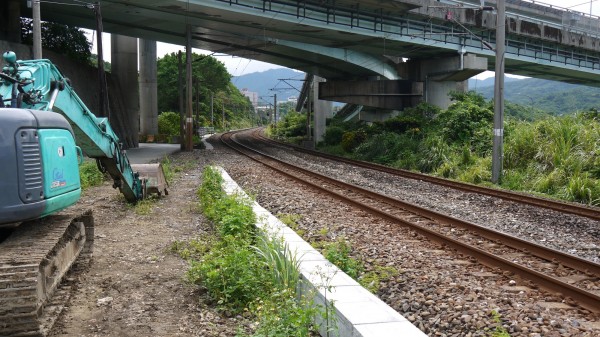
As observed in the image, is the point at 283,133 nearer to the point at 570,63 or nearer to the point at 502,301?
the point at 570,63

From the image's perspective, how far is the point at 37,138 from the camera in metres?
5.03

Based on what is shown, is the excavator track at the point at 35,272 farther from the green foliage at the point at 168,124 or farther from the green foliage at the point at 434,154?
the green foliage at the point at 168,124

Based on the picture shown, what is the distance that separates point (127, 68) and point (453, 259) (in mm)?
41292

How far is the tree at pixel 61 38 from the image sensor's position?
3397cm

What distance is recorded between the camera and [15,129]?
4.74 metres

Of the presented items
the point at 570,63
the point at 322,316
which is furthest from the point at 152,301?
the point at 570,63

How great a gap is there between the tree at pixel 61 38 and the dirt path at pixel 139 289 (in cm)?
2810

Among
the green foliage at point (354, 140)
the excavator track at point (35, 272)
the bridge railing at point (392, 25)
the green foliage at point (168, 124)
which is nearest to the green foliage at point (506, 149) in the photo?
the green foliage at point (354, 140)

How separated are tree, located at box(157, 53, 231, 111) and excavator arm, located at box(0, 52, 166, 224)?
69.0 meters

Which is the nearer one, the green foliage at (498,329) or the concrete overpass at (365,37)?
the green foliage at (498,329)

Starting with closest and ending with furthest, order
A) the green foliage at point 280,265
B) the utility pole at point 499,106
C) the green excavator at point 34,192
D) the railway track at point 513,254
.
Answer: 1. the green excavator at point 34,192
2. the green foliage at point 280,265
3. the railway track at point 513,254
4. the utility pole at point 499,106

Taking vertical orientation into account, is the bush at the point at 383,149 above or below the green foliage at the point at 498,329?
above

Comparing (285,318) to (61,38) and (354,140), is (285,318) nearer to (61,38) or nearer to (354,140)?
(354,140)

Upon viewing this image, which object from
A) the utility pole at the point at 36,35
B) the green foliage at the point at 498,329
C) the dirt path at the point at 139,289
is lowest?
the dirt path at the point at 139,289
